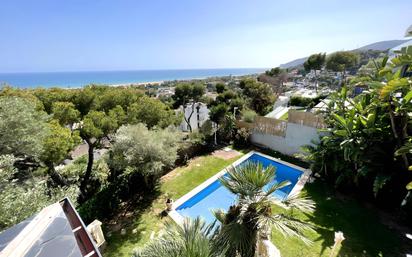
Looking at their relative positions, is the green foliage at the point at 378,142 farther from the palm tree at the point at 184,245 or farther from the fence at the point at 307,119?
the palm tree at the point at 184,245

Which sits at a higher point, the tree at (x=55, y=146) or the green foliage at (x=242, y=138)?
the tree at (x=55, y=146)

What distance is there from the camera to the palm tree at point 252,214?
12.2ft

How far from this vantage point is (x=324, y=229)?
696cm

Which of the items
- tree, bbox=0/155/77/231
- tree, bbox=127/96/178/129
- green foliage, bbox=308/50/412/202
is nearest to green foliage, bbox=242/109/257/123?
tree, bbox=127/96/178/129

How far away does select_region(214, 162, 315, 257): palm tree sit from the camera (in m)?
3.72

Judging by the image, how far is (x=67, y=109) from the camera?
988 centimetres

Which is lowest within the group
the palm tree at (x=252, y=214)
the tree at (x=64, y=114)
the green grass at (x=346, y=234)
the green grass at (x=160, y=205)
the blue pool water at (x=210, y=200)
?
the blue pool water at (x=210, y=200)

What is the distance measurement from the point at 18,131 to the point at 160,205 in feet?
20.4

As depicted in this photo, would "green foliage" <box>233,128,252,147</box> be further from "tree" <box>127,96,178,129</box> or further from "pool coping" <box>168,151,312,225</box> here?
"tree" <box>127,96,178,129</box>

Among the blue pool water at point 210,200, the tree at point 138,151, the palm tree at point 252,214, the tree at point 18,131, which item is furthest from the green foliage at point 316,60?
the tree at point 18,131

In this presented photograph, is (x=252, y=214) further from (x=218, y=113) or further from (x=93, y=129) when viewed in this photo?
(x=218, y=113)

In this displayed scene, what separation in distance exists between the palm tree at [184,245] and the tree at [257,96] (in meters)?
19.7

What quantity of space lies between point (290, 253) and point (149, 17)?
73.4 ft

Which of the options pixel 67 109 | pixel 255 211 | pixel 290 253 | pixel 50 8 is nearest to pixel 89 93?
pixel 67 109
